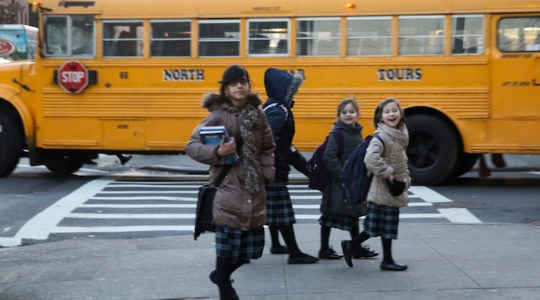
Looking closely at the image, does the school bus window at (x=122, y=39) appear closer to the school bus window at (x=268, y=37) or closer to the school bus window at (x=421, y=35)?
the school bus window at (x=268, y=37)

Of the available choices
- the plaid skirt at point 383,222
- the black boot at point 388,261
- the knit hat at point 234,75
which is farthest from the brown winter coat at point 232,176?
the black boot at point 388,261

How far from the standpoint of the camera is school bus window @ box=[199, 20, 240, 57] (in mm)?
13883

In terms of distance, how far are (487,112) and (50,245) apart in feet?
23.1

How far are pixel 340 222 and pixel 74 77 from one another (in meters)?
7.89

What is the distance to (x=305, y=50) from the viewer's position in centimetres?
1380

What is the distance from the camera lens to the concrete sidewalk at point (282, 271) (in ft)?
21.3

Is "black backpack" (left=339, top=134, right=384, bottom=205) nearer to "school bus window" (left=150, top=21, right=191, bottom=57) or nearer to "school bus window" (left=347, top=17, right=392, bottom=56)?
"school bus window" (left=347, top=17, right=392, bottom=56)

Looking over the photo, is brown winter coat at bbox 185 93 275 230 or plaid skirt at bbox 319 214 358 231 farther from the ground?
brown winter coat at bbox 185 93 275 230

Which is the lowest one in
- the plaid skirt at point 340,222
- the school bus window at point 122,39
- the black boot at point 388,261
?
the black boot at point 388,261

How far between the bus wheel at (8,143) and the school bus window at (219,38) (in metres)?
3.32

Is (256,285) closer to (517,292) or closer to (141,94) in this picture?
(517,292)

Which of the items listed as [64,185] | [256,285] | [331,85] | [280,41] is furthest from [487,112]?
[256,285]

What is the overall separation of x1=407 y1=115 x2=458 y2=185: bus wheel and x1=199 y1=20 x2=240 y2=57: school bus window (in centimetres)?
289

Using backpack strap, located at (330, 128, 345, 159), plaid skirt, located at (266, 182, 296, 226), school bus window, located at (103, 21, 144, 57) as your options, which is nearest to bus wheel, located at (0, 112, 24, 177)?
school bus window, located at (103, 21, 144, 57)
